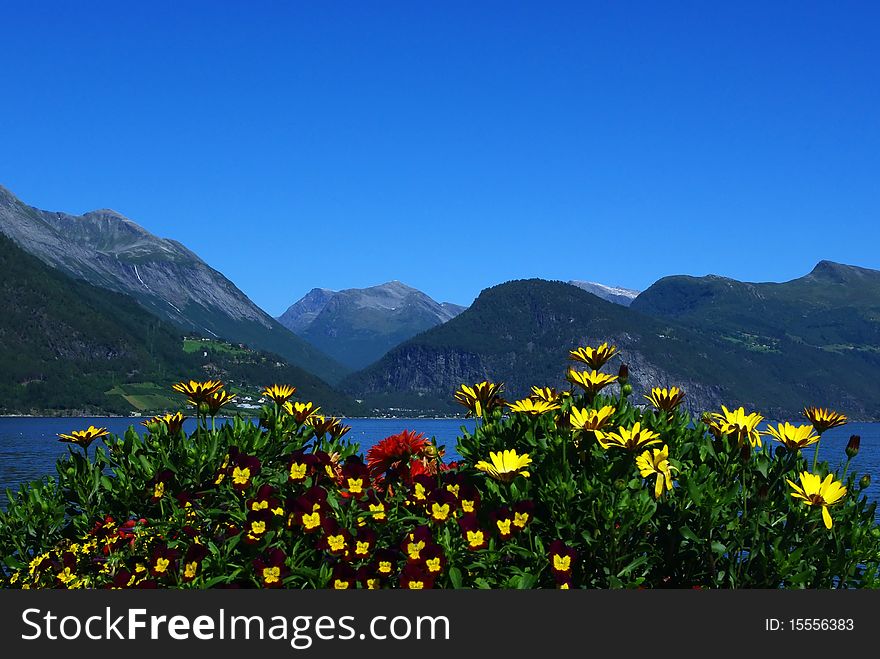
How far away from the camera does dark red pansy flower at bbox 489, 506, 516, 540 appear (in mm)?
6719

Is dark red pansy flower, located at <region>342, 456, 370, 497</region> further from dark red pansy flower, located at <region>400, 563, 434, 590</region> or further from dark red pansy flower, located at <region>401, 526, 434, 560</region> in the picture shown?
dark red pansy flower, located at <region>400, 563, 434, 590</region>

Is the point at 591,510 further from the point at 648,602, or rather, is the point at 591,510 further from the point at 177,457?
the point at 177,457

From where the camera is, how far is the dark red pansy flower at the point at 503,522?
22.0ft

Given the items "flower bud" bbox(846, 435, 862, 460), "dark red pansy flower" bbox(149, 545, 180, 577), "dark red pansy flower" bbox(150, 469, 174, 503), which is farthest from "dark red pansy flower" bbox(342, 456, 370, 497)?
"flower bud" bbox(846, 435, 862, 460)

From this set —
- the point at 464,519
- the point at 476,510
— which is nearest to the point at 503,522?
the point at 464,519

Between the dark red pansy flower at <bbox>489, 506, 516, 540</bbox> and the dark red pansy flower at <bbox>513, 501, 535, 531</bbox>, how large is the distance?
0.04m

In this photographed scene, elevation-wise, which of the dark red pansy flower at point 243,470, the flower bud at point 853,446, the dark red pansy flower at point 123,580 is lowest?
the dark red pansy flower at point 123,580

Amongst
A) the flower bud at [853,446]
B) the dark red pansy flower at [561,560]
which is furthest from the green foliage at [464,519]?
the flower bud at [853,446]

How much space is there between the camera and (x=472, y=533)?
6.68 meters

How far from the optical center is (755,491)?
23.4 ft

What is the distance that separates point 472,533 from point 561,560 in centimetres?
71

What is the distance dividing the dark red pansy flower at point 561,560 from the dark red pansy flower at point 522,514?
29cm

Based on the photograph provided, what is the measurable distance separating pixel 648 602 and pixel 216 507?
12.9 feet

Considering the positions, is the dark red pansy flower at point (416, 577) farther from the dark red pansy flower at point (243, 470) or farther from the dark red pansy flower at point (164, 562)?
the dark red pansy flower at point (164, 562)
